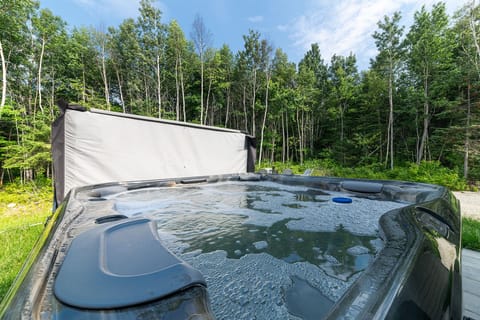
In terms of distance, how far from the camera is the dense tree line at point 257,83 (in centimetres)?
593

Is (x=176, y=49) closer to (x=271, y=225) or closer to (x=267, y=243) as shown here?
(x=271, y=225)

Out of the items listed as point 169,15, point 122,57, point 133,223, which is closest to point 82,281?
point 133,223

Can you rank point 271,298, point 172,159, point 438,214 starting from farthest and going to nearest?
point 172,159 → point 438,214 → point 271,298

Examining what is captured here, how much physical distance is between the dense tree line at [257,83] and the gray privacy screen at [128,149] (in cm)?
489

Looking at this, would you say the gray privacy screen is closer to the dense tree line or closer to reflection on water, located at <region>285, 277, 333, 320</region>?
reflection on water, located at <region>285, 277, 333, 320</region>

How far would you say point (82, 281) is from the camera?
1.22ft

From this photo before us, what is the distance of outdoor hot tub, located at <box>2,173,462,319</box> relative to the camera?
329 mm

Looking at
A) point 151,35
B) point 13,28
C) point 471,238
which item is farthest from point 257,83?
point 471,238

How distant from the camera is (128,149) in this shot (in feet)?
8.53

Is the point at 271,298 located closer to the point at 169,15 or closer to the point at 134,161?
the point at 134,161

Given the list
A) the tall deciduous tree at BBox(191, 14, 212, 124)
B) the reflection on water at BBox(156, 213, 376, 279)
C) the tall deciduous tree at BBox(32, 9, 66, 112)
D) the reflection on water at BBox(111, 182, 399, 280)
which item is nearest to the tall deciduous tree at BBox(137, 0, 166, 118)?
the tall deciduous tree at BBox(191, 14, 212, 124)

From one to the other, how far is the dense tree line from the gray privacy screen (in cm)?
489

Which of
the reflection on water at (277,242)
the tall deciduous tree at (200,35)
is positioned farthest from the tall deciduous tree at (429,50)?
the reflection on water at (277,242)

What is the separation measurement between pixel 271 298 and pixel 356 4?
252 inches
